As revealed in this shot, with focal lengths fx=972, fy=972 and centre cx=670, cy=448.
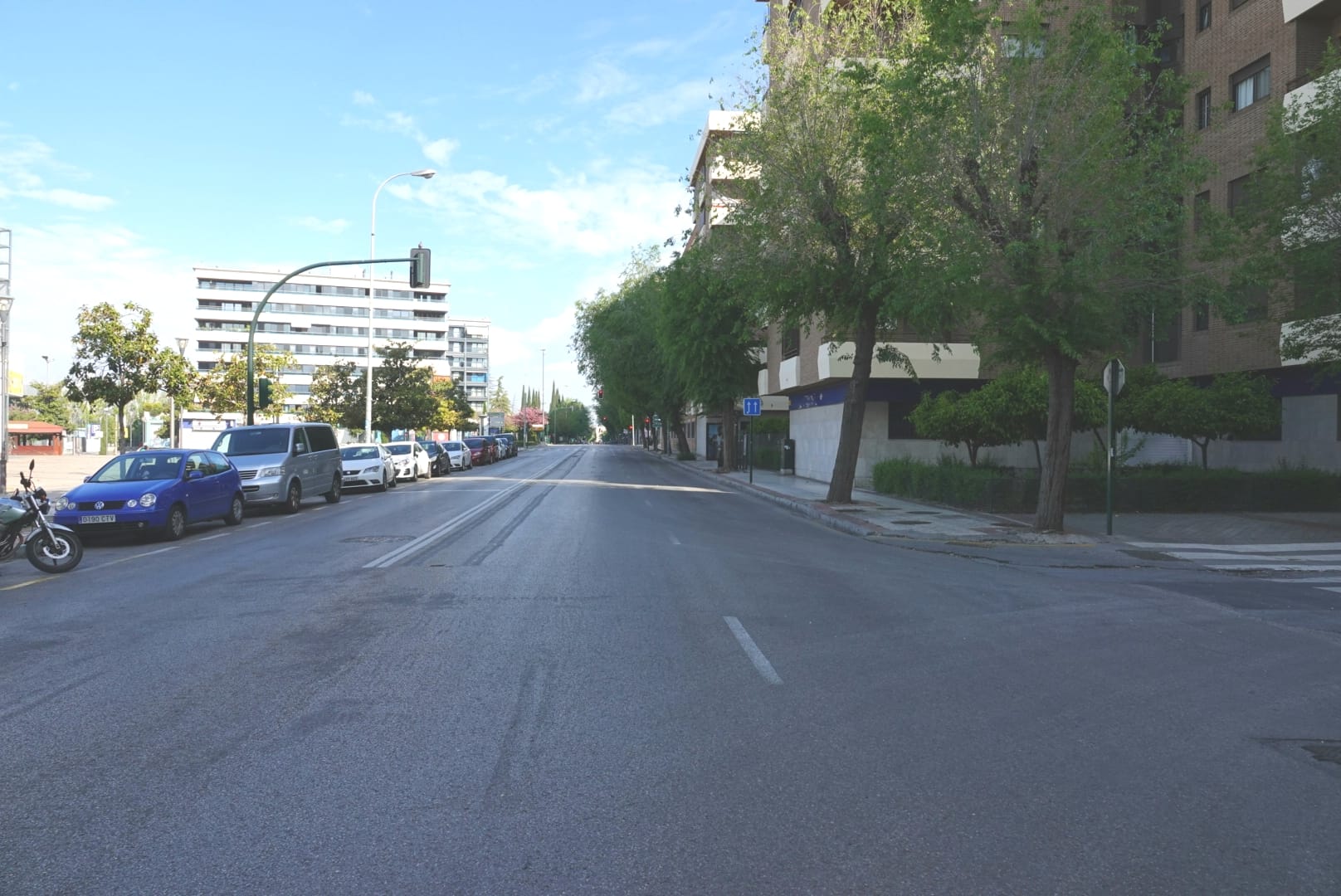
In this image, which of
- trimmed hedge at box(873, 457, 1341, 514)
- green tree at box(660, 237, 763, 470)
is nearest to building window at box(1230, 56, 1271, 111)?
trimmed hedge at box(873, 457, 1341, 514)

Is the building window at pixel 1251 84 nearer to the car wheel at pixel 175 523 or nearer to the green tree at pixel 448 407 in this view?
the car wheel at pixel 175 523

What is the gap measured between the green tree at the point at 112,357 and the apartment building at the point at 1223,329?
2179 cm

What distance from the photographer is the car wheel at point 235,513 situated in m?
17.7

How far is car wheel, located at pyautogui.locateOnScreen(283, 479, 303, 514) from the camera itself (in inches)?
820

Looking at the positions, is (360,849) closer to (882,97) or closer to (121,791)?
(121,791)

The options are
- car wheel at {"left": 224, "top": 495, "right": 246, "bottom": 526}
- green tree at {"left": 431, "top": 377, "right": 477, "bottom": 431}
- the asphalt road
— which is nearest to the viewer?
the asphalt road

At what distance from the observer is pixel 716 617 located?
8.36 metres

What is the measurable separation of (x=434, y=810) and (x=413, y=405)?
53.1m

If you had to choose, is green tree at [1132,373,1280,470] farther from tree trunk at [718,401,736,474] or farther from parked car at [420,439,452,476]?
parked car at [420,439,452,476]

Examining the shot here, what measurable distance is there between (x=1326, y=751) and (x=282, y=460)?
19824 millimetres

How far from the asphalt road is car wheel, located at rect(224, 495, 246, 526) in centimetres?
735

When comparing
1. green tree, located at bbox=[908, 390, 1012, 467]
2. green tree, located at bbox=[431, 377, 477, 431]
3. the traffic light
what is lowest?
green tree, located at bbox=[908, 390, 1012, 467]

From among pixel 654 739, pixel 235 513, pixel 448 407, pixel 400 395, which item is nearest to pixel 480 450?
pixel 400 395

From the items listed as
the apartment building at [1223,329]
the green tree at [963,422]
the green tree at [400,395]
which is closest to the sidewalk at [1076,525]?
the green tree at [963,422]
